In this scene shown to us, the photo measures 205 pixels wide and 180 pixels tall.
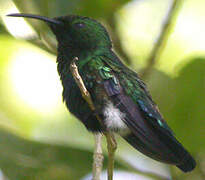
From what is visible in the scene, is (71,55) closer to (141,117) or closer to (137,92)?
(137,92)

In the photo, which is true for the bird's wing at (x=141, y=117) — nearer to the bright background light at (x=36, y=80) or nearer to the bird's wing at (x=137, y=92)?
the bird's wing at (x=137, y=92)

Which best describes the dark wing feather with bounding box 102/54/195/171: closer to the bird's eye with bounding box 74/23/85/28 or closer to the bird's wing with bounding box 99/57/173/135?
the bird's wing with bounding box 99/57/173/135

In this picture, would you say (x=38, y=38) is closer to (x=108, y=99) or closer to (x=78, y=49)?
(x=78, y=49)

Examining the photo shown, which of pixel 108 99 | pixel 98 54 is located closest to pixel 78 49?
pixel 98 54

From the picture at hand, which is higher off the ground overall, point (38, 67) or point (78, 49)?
point (78, 49)

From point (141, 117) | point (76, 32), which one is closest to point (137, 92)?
point (141, 117)

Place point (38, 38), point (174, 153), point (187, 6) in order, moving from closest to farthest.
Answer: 1. point (174, 153)
2. point (38, 38)
3. point (187, 6)

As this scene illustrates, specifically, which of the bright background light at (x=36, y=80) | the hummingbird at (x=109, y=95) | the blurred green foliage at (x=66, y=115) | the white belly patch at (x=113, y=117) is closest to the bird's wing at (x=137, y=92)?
the hummingbird at (x=109, y=95)
